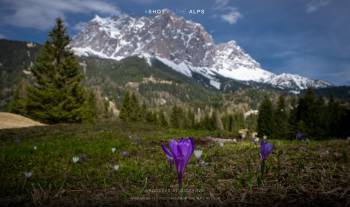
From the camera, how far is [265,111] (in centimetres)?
6594

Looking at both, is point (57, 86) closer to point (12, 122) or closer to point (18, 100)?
point (12, 122)

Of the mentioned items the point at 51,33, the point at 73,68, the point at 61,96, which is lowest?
the point at 61,96

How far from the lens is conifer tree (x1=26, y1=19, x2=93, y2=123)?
34781 mm

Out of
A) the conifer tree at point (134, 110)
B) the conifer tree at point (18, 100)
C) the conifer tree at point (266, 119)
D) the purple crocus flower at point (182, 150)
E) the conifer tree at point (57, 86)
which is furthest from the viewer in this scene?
the conifer tree at point (134, 110)

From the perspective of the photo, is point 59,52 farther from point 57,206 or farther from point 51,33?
point 57,206

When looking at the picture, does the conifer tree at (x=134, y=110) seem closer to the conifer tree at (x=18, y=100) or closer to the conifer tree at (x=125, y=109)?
the conifer tree at (x=125, y=109)

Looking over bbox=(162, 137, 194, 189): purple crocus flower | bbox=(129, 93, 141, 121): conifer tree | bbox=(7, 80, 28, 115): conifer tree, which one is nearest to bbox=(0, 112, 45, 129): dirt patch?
bbox=(162, 137, 194, 189): purple crocus flower

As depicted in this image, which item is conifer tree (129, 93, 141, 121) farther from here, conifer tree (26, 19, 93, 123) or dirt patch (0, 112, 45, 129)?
dirt patch (0, 112, 45, 129)

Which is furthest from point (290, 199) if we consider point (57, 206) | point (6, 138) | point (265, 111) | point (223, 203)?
point (265, 111)

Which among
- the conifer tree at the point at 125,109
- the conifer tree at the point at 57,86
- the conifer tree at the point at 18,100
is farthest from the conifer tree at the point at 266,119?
the conifer tree at the point at 18,100

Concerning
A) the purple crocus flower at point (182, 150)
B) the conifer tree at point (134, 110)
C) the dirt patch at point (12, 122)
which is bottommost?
the dirt patch at point (12, 122)

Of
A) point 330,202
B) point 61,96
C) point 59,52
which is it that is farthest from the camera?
point 59,52

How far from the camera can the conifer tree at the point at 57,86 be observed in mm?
34781

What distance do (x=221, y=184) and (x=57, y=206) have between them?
1.37 meters
